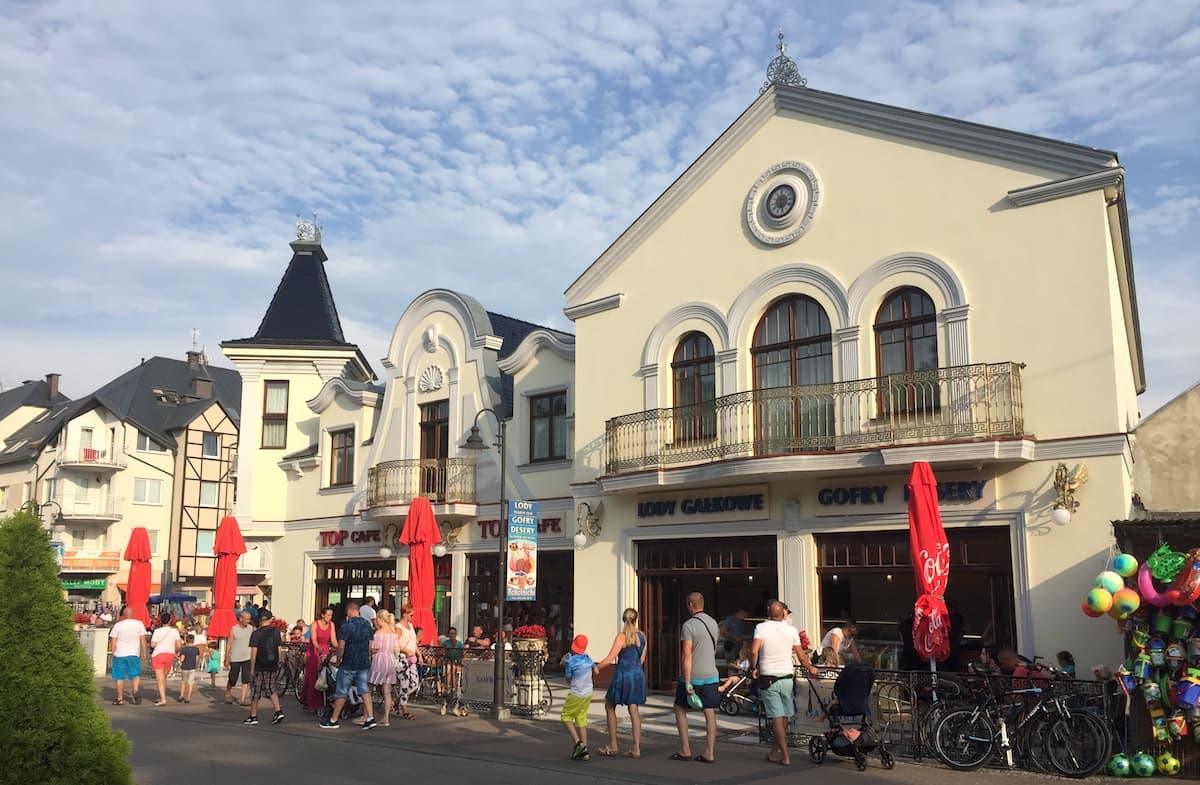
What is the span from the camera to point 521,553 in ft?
53.3

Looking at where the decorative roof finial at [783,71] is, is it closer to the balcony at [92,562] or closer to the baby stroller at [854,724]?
the baby stroller at [854,724]

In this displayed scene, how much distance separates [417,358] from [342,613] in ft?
21.5

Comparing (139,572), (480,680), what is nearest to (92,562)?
(139,572)

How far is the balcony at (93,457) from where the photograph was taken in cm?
4653

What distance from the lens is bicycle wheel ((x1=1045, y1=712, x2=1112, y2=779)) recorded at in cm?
1073

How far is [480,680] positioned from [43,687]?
37.4ft

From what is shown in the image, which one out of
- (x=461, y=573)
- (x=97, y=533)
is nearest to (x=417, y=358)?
(x=461, y=573)

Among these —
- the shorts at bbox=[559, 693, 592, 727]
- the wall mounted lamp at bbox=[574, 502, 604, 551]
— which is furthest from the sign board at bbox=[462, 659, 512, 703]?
the shorts at bbox=[559, 693, 592, 727]

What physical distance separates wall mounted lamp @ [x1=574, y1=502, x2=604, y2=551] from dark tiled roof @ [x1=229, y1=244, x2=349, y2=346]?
11.5 meters

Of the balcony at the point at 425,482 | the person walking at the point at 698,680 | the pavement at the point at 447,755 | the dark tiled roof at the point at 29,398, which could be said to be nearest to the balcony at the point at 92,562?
the dark tiled roof at the point at 29,398

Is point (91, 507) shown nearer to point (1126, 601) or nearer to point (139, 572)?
point (139, 572)

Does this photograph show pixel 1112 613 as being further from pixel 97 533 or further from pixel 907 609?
pixel 97 533

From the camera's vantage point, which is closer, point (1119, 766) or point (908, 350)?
point (1119, 766)

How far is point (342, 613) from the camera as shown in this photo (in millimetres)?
26016
